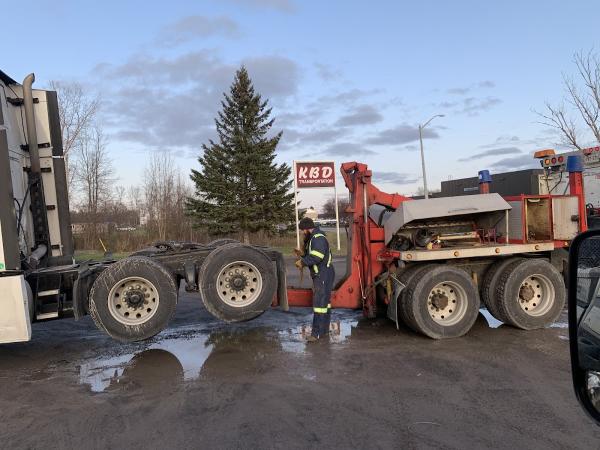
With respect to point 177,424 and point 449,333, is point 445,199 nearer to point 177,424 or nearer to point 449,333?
point 449,333

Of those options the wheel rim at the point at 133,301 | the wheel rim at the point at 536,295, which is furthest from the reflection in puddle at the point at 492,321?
the wheel rim at the point at 133,301

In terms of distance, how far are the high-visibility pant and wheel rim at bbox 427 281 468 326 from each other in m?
1.37

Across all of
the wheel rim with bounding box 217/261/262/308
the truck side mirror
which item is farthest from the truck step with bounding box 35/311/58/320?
the truck side mirror

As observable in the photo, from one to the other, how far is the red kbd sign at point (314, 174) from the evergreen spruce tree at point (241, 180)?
10879 millimetres

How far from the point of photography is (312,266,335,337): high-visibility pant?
6625 millimetres

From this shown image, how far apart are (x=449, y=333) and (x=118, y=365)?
4236 millimetres

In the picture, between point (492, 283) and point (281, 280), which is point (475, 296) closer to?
point (492, 283)

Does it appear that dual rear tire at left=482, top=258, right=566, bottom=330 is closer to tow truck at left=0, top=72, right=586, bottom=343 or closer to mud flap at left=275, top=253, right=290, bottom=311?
tow truck at left=0, top=72, right=586, bottom=343

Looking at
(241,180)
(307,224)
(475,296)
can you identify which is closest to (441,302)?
(475,296)

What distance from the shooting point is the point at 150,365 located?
5688 mm

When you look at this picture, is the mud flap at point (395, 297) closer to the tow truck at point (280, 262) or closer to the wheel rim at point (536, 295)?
the tow truck at point (280, 262)

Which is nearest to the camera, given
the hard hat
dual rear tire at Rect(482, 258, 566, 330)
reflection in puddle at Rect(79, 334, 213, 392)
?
reflection in puddle at Rect(79, 334, 213, 392)

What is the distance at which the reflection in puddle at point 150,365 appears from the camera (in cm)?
523

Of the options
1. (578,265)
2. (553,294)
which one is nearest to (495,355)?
(553,294)
